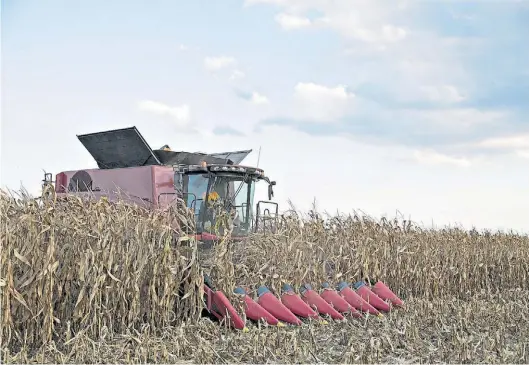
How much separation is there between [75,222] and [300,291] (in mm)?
3035

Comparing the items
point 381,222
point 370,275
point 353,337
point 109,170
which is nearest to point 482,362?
point 353,337

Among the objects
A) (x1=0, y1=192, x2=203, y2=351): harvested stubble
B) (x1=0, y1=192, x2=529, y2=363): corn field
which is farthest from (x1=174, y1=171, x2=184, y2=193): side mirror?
(x1=0, y1=192, x2=203, y2=351): harvested stubble

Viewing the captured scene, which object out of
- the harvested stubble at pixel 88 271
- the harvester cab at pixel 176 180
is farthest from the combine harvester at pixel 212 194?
the harvested stubble at pixel 88 271

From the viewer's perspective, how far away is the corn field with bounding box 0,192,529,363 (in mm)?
4957

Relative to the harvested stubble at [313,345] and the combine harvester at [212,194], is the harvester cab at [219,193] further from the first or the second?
the harvested stubble at [313,345]

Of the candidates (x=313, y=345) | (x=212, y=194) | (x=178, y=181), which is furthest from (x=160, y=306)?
(x=178, y=181)

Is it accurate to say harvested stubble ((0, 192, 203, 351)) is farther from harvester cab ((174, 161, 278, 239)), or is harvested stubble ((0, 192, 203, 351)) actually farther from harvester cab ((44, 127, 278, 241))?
harvester cab ((174, 161, 278, 239))

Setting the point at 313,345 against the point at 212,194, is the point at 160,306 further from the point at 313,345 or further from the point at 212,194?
the point at 212,194

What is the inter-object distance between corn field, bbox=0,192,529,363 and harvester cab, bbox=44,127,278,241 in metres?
0.70

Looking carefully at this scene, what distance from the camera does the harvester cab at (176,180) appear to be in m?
7.90

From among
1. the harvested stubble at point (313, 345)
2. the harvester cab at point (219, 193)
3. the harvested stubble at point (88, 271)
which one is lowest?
the harvested stubble at point (313, 345)

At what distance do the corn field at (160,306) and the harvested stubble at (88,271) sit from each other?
1cm

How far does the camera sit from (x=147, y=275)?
5.84m

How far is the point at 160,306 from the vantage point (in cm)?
579
